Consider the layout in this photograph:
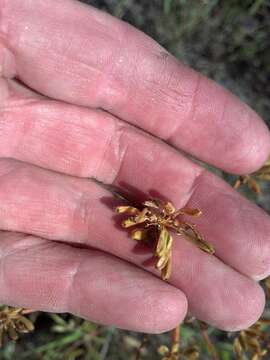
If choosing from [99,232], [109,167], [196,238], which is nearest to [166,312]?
[196,238]

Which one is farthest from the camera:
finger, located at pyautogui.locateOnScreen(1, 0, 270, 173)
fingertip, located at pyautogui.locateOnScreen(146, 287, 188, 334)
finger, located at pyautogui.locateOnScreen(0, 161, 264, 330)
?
finger, located at pyautogui.locateOnScreen(1, 0, 270, 173)

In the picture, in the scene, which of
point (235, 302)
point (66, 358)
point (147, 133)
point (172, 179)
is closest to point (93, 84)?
point (147, 133)

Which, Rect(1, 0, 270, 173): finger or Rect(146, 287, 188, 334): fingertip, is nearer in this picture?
Rect(146, 287, 188, 334): fingertip

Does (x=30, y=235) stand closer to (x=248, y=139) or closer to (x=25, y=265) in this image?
(x=25, y=265)

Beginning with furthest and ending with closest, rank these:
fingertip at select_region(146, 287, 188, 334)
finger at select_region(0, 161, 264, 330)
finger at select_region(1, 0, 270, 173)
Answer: finger at select_region(1, 0, 270, 173) < finger at select_region(0, 161, 264, 330) < fingertip at select_region(146, 287, 188, 334)

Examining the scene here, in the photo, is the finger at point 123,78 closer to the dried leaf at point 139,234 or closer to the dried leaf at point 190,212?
the dried leaf at point 190,212

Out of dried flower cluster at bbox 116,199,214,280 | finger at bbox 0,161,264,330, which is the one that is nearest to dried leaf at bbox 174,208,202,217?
dried flower cluster at bbox 116,199,214,280

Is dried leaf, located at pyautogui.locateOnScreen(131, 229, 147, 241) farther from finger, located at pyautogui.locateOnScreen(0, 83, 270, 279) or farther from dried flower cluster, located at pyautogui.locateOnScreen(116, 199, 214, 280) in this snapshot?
finger, located at pyautogui.locateOnScreen(0, 83, 270, 279)

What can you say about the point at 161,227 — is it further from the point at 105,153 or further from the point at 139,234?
the point at 105,153
